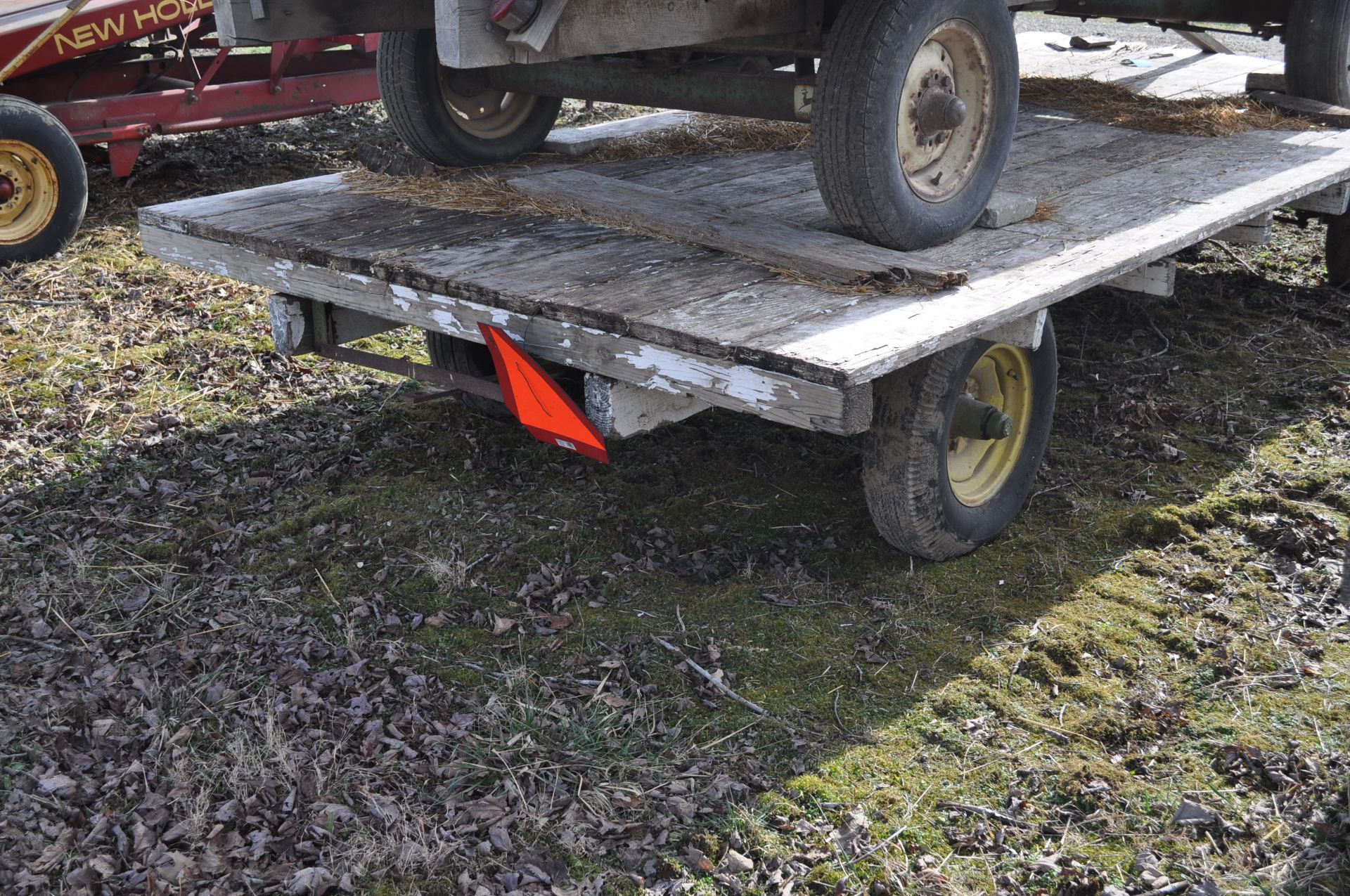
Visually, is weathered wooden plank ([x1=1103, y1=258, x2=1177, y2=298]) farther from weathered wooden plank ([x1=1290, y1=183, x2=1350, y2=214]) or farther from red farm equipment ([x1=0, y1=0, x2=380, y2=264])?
red farm equipment ([x1=0, y1=0, x2=380, y2=264])

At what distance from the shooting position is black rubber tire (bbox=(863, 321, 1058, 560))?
3467mm

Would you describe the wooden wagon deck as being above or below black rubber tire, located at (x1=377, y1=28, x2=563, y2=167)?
below

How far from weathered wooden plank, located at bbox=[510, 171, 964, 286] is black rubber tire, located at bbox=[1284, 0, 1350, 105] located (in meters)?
3.51

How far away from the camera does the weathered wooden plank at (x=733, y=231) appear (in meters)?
3.44

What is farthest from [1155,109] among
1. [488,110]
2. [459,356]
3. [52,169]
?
[52,169]

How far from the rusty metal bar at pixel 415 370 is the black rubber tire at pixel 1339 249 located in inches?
180

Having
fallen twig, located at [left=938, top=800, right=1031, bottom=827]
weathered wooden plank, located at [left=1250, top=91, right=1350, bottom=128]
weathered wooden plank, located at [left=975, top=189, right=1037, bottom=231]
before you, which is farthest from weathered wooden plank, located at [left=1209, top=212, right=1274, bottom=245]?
fallen twig, located at [left=938, top=800, right=1031, bottom=827]

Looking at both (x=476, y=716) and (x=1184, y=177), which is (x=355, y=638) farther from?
(x=1184, y=177)

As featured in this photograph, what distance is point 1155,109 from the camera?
5914 mm

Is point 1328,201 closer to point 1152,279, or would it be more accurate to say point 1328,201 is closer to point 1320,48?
point 1320,48

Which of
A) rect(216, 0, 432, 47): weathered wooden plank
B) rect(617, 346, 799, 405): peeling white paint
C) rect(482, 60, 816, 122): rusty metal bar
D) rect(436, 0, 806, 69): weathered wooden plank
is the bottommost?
rect(617, 346, 799, 405): peeling white paint

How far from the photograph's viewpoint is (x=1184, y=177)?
4.64 meters

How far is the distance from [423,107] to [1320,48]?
4319mm

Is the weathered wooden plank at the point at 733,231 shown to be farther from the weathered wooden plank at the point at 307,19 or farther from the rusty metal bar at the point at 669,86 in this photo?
the weathered wooden plank at the point at 307,19
